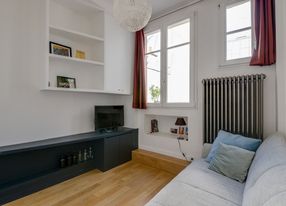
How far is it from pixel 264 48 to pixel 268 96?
61 centimetres

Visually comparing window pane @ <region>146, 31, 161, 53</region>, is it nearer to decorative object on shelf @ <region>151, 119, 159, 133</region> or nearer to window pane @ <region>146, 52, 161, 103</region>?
window pane @ <region>146, 52, 161, 103</region>

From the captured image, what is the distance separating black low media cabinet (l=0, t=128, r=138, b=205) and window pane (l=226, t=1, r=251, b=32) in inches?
98.9

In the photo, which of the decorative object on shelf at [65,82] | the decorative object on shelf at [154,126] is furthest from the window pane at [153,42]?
the decorative object on shelf at [65,82]

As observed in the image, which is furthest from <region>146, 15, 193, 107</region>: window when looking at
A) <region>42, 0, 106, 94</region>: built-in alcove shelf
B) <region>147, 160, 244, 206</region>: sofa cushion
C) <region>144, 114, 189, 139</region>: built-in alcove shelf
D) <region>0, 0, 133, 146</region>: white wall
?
<region>0, 0, 133, 146</region>: white wall

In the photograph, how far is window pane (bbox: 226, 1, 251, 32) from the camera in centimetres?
236

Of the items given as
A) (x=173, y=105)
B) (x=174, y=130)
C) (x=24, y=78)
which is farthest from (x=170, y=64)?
(x=24, y=78)

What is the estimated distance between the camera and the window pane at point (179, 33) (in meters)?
2.94

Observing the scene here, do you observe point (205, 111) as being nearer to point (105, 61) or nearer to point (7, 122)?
point (105, 61)

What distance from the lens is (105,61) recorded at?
9.53ft

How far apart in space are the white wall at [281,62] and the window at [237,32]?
36cm

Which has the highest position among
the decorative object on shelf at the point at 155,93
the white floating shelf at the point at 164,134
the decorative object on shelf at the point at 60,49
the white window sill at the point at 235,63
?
the decorative object on shelf at the point at 60,49

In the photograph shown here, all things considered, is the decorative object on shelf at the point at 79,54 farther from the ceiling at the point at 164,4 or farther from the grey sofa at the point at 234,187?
the grey sofa at the point at 234,187

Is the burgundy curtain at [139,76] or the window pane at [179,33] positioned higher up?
the window pane at [179,33]

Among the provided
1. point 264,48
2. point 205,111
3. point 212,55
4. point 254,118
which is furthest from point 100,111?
point 264,48
